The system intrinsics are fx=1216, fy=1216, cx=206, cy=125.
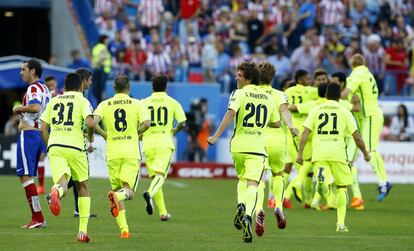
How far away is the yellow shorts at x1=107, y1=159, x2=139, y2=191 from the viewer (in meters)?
16.2

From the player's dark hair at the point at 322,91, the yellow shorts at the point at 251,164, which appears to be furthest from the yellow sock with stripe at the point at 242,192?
the player's dark hair at the point at 322,91

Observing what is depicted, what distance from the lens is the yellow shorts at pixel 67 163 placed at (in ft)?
50.1

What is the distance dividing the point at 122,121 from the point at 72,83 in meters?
1.17

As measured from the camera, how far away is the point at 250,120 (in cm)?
1549

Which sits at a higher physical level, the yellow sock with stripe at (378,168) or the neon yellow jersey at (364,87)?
the neon yellow jersey at (364,87)

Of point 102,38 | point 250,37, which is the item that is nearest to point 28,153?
point 102,38

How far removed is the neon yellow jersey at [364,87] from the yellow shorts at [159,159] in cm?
458

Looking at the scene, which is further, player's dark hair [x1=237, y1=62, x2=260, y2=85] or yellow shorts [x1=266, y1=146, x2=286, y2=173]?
yellow shorts [x1=266, y1=146, x2=286, y2=173]

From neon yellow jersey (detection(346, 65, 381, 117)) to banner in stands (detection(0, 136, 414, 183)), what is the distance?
7.89 m

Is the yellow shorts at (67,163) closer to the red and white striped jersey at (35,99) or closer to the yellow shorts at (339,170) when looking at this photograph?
the red and white striped jersey at (35,99)

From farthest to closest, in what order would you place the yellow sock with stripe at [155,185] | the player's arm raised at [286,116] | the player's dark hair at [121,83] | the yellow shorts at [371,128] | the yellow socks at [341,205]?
the yellow shorts at [371,128] < the yellow sock with stripe at [155,185] < the yellow socks at [341,205] < the player's arm raised at [286,116] < the player's dark hair at [121,83]

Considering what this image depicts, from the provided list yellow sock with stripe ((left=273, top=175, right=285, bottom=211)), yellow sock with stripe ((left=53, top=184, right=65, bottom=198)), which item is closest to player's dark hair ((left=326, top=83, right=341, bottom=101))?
yellow sock with stripe ((left=273, top=175, right=285, bottom=211))

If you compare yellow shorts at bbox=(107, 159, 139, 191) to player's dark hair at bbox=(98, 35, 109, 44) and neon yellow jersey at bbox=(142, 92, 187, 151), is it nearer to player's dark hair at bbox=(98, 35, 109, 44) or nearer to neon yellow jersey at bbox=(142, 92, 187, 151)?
neon yellow jersey at bbox=(142, 92, 187, 151)

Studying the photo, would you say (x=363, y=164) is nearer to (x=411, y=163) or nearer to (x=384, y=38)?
(x=411, y=163)
